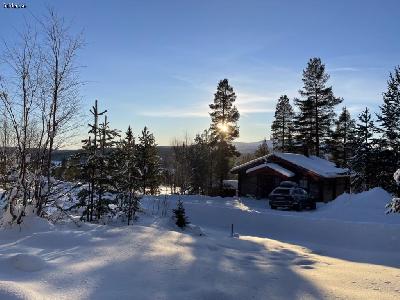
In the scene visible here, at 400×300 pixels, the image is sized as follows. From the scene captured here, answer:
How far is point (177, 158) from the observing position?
62.0 metres

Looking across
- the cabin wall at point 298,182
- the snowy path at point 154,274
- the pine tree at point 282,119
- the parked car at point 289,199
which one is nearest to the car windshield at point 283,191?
the parked car at point 289,199

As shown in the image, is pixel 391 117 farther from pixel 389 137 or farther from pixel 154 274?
pixel 154 274

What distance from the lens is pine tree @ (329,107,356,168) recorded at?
177ft

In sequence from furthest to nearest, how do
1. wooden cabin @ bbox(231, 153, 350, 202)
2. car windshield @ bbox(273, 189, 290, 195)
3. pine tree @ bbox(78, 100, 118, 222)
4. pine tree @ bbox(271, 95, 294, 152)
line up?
1. pine tree @ bbox(271, 95, 294, 152)
2. wooden cabin @ bbox(231, 153, 350, 202)
3. car windshield @ bbox(273, 189, 290, 195)
4. pine tree @ bbox(78, 100, 118, 222)

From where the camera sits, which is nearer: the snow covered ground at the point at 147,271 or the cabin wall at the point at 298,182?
the snow covered ground at the point at 147,271

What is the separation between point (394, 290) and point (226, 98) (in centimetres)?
5016

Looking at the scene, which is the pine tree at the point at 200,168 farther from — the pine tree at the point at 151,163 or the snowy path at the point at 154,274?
the snowy path at the point at 154,274

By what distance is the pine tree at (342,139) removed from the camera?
53.8 m

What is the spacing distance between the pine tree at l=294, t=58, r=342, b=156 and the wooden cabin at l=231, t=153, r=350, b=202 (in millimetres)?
13075

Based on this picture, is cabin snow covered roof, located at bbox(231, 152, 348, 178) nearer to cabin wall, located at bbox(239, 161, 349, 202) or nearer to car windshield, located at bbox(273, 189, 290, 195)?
cabin wall, located at bbox(239, 161, 349, 202)

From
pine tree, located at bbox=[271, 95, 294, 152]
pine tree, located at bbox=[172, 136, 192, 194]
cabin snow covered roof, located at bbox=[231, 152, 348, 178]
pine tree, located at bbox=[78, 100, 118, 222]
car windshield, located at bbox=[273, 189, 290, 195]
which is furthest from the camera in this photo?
pine tree, located at bbox=[271, 95, 294, 152]

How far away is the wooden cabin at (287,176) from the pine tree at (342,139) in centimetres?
1106

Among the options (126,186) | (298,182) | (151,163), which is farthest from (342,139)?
(126,186)

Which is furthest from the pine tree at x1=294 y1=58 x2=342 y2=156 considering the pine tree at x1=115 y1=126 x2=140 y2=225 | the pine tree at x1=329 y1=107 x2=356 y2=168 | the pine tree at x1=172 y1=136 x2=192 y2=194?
the pine tree at x1=115 y1=126 x2=140 y2=225
